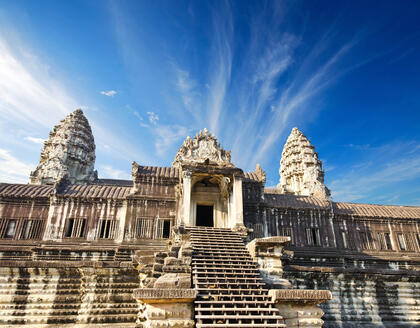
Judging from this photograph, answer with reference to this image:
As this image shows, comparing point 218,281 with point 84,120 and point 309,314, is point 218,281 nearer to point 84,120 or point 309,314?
point 309,314

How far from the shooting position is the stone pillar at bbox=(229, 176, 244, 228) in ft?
48.9

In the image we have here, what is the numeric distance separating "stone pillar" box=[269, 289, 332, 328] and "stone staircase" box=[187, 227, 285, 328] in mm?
319

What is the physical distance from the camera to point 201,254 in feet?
35.8

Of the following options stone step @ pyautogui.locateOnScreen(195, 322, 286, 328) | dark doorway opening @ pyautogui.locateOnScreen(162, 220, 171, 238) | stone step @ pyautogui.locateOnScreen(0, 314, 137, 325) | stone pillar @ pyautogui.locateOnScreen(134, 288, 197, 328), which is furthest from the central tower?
stone step @ pyautogui.locateOnScreen(195, 322, 286, 328)

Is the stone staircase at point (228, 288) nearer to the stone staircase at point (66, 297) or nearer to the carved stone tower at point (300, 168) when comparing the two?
the stone staircase at point (66, 297)

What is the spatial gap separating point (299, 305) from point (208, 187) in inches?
442

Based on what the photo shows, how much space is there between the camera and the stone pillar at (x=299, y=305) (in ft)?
26.2

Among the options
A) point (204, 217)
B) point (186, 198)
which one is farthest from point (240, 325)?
point (204, 217)

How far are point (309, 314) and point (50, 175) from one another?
134ft

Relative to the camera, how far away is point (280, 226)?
2094 cm

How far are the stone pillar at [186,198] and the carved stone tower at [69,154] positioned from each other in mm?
29982

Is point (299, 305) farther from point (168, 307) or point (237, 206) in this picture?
point (237, 206)

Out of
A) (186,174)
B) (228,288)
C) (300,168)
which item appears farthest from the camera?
(300,168)

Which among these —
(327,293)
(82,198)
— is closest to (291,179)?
(82,198)
